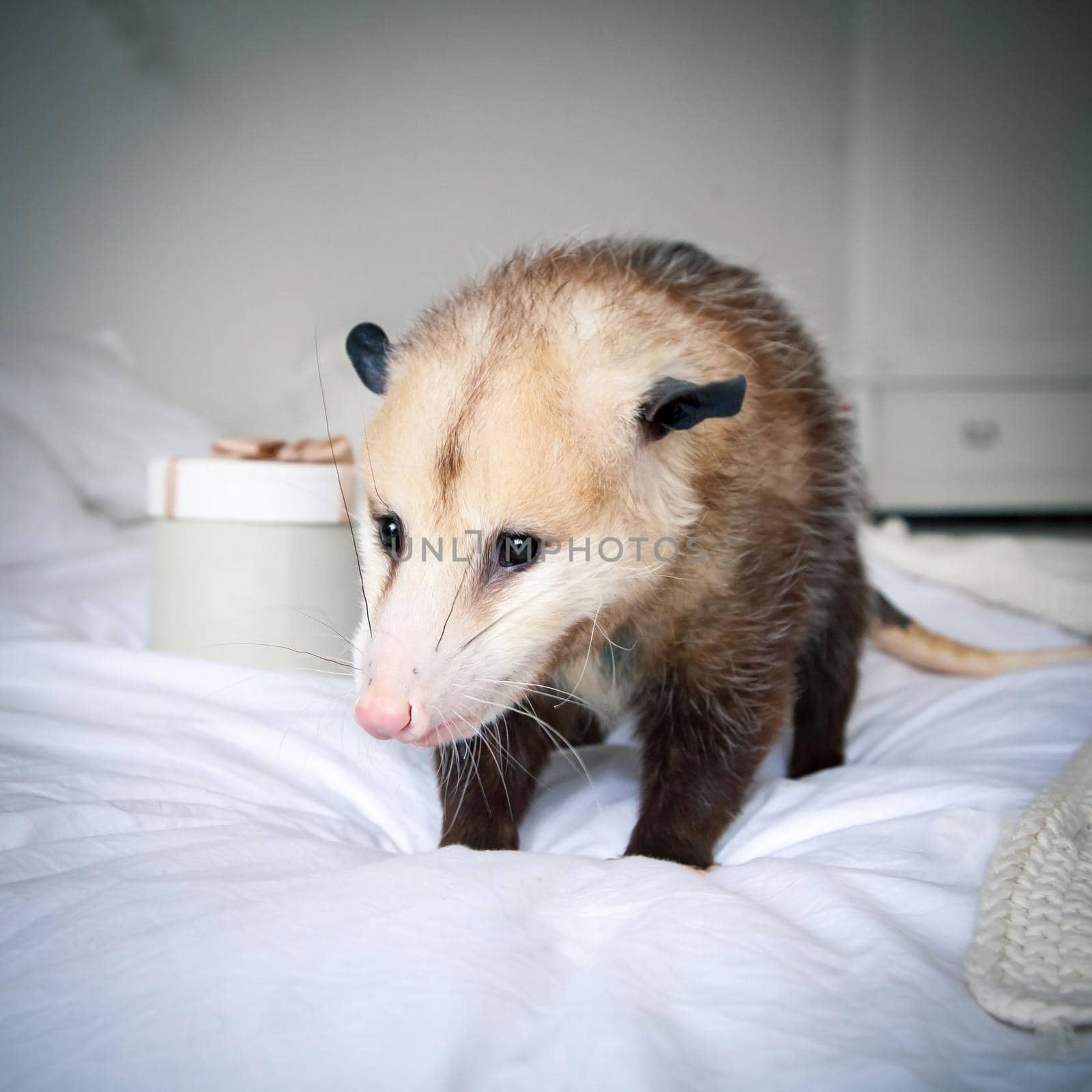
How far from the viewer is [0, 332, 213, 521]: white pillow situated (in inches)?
97.0

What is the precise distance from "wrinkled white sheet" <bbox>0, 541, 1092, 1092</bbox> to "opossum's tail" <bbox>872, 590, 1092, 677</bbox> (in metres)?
0.50

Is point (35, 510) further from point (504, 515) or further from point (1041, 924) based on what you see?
point (1041, 924)

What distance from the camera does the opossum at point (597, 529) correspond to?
3.25 ft

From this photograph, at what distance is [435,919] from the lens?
807 millimetres

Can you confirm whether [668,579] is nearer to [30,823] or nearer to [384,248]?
[30,823]

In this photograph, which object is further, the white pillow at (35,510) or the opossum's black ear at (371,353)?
the white pillow at (35,510)

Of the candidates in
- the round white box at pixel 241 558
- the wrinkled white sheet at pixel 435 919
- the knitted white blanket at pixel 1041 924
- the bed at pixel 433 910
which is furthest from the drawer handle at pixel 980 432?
the knitted white blanket at pixel 1041 924

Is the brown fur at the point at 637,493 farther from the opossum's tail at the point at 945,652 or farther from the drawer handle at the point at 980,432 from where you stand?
the drawer handle at the point at 980,432

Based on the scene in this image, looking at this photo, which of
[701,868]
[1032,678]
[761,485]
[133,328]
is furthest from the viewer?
[133,328]

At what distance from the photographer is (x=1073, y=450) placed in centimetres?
459

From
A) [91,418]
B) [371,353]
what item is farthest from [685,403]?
[91,418]

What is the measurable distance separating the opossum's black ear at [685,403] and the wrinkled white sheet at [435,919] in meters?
0.48

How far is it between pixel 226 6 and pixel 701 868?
3.72m

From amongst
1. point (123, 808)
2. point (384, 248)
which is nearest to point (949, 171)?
point (384, 248)
